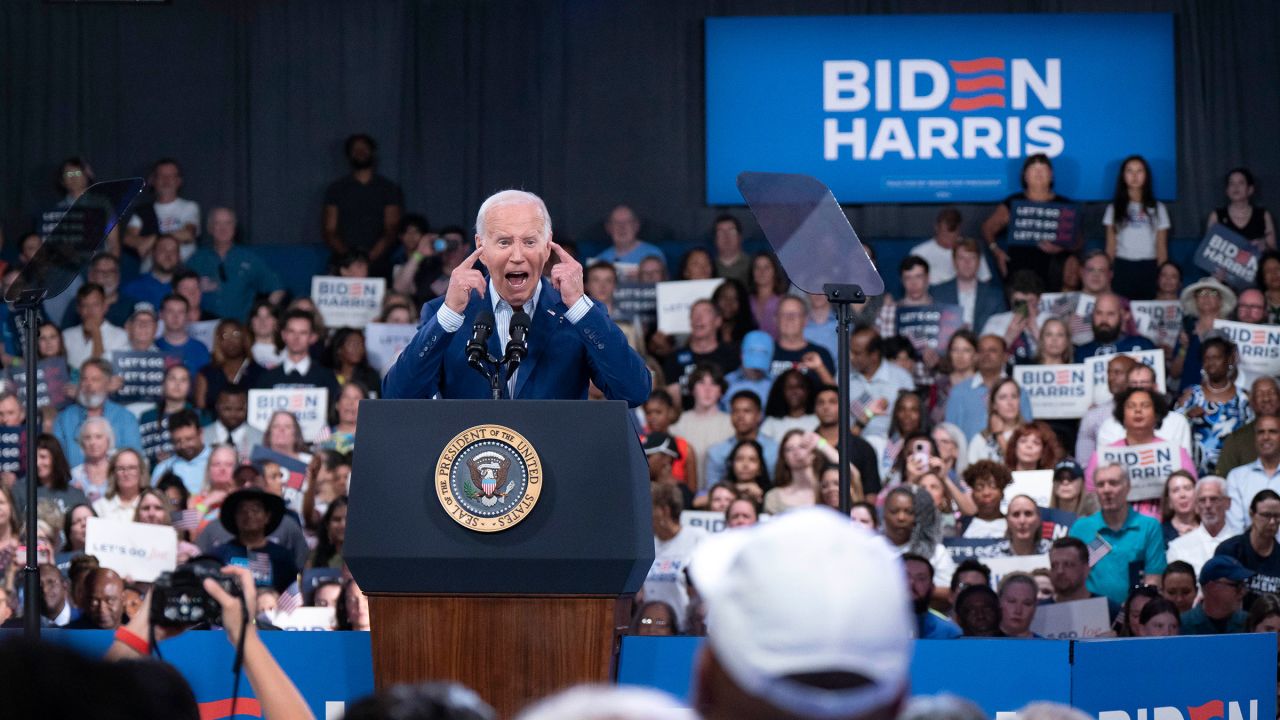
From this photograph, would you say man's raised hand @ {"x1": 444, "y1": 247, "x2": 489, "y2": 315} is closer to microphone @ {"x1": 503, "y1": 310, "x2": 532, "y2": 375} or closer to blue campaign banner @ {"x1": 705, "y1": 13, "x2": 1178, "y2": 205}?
microphone @ {"x1": 503, "y1": 310, "x2": 532, "y2": 375}

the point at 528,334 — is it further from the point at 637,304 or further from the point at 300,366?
the point at 637,304

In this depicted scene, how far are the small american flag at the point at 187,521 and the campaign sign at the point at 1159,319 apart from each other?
4.93 meters

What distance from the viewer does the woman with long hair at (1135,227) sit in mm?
10555

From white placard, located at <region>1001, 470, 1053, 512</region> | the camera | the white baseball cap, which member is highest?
the white baseball cap

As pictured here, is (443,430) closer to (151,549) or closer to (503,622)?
(503,622)

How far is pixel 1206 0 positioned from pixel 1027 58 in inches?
51.1

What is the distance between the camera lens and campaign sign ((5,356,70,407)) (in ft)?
30.7

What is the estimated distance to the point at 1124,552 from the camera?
7434 millimetres

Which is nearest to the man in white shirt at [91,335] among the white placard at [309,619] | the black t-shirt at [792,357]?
the black t-shirt at [792,357]

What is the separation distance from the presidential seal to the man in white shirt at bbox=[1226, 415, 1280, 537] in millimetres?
5349

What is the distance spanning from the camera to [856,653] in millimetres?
1356

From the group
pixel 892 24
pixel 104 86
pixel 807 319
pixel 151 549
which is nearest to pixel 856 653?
pixel 151 549

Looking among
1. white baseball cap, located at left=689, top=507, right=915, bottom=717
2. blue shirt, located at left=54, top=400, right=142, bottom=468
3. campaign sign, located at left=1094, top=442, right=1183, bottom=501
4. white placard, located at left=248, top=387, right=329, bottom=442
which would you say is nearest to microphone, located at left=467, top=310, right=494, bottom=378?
white baseball cap, located at left=689, top=507, right=915, bottom=717

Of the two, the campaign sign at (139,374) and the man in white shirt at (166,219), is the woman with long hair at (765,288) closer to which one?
the campaign sign at (139,374)
